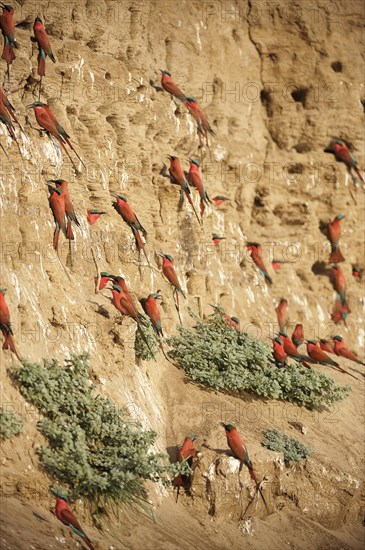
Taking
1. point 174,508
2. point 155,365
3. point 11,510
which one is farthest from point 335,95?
point 11,510

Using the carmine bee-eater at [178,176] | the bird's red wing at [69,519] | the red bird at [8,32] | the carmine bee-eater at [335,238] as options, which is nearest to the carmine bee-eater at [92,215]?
the carmine bee-eater at [178,176]

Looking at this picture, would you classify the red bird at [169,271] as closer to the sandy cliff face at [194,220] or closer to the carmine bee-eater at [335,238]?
the sandy cliff face at [194,220]

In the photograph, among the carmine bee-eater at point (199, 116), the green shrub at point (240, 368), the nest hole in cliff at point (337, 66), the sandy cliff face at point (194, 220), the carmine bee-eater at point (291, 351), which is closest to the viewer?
the sandy cliff face at point (194, 220)

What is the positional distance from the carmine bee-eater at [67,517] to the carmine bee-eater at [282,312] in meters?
5.34

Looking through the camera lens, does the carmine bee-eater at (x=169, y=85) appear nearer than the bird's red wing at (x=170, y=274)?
No

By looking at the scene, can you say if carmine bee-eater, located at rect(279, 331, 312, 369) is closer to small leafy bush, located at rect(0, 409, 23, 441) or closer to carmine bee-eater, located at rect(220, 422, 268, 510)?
carmine bee-eater, located at rect(220, 422, 268, 510)

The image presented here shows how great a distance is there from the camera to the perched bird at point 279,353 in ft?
34.9

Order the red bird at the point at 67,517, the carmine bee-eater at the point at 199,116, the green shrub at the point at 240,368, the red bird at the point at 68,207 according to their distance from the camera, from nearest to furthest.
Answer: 1. the red bird at the point at 67,517
2. the red bird at the point at 68,207
3. the green shrub at the point at 240,368
4. the carmine bee-eater at the point at 199,116

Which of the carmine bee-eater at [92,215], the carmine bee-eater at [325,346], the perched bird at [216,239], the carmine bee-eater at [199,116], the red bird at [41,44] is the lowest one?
the carmine bee-eater at [325,346]

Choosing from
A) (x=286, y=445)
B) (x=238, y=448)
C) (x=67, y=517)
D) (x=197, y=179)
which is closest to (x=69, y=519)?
(x=67, y=517)

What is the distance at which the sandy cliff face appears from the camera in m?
8.63

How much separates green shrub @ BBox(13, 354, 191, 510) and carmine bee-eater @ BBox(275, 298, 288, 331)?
158 inches

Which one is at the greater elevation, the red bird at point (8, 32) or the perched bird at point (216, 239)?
the red bird at point (8, 32)

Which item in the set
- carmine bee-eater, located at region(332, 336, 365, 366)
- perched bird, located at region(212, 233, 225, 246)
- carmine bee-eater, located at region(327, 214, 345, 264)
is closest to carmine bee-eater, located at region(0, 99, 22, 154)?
perched bird, located at region(212, 233, 225, 246)
